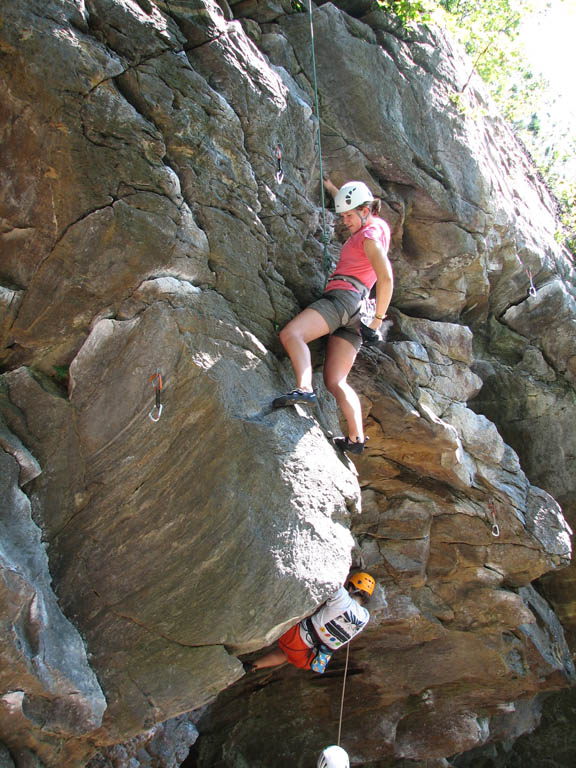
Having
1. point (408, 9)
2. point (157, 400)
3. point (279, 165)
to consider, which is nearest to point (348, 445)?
point (157, 400)

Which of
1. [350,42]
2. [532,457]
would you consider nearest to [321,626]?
[532,457]

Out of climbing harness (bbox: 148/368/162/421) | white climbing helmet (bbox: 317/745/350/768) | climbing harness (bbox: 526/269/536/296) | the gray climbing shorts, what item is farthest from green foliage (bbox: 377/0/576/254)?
white climbing helmet (bbox: 317/745/350/768)

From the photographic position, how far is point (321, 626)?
18.5ft

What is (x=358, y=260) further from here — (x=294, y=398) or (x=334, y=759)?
(x=334, y=759)

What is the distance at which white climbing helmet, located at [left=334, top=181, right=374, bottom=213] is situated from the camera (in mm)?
5285

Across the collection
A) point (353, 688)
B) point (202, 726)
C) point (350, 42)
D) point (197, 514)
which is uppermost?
point (350, 42)

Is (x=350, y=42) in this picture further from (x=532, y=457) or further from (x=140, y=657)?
(x=140, y=657)

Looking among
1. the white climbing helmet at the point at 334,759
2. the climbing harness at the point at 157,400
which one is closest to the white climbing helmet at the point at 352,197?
the climbing harness at the point at 157,400

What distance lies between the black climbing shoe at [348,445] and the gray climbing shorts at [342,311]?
826 mm

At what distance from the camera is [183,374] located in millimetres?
4402

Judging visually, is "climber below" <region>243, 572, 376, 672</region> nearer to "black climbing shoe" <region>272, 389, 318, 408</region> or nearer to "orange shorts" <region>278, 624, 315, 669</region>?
"orange shorts" <region>278, 624, 315, 669</region>

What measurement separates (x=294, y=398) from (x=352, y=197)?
1.90m

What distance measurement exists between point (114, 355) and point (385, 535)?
160 inches

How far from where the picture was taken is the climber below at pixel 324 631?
551 centimetres
